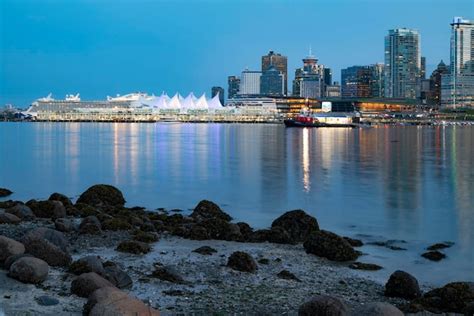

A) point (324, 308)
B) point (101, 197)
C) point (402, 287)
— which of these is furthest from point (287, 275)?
point (101, 197)

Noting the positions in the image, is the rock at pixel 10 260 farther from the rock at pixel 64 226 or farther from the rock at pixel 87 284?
the rock at pixel 64 226

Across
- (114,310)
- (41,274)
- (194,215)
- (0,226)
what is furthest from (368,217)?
(114,310)

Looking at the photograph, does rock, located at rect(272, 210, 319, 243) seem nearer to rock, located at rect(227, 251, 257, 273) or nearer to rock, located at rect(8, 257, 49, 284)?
rock, located at rect(227, 251, 257, 273)

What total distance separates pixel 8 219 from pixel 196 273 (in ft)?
17.4

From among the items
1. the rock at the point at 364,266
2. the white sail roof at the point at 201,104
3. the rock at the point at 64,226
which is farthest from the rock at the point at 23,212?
the white sail roof at the point at 201,104

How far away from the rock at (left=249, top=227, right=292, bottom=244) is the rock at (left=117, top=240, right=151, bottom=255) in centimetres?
246

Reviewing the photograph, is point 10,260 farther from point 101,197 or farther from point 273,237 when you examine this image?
point 101,197

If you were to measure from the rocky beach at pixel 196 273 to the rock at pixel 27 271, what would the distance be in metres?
0.01

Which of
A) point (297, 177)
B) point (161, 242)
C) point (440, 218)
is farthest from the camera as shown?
point (297, 177)

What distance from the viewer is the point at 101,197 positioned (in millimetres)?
18297

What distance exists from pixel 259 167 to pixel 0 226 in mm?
22794

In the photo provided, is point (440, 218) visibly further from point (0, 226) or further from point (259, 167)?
point (259, 167)

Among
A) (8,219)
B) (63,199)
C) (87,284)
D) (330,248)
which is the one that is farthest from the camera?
(63,199)

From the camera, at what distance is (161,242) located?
12125mm
